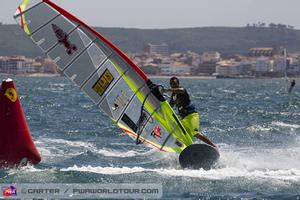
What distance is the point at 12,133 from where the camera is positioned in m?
11.5

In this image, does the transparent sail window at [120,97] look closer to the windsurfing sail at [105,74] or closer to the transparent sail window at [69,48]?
the windsurfing sail at [105,74]

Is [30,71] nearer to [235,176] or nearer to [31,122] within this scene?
→ [31,122]

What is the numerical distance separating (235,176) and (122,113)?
86.9 inches

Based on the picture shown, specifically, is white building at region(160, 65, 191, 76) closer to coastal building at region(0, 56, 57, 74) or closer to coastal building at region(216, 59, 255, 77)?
coastal building at region(216, 59, 255, 77)

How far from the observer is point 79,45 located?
11953 mm

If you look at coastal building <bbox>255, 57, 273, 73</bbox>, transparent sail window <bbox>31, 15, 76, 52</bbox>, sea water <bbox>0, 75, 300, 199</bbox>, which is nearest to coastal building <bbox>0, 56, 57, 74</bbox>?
coastal building <bbox>255, 57, 273, 73</bbox>

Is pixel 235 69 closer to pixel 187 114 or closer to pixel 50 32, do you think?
pixel 187 114

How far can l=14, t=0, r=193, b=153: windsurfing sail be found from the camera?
11.7 metres

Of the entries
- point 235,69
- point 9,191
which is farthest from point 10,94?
point 235,69

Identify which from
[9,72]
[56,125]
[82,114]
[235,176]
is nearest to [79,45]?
[235,176]

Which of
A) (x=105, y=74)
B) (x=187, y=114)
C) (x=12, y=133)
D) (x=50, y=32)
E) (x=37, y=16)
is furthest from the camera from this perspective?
(x=187, y=114)

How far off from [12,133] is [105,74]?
1.74 meters

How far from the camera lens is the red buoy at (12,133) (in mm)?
11492

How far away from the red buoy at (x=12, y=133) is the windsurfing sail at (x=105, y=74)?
923mm
